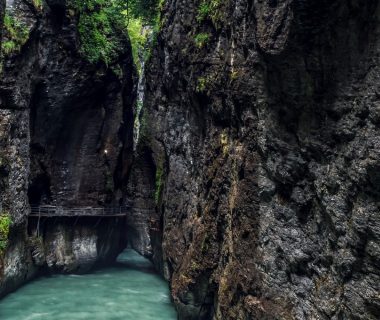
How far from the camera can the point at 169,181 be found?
19.3 m

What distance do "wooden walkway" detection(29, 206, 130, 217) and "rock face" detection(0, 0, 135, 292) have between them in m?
0.48

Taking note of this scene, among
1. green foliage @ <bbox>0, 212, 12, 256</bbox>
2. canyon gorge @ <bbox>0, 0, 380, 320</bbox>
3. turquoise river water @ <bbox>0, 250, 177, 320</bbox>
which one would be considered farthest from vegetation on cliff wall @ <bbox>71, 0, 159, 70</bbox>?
turquoise river water @ <bbox>0, 250, 177, 320</bbox>

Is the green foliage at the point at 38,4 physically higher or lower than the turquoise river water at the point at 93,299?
higher

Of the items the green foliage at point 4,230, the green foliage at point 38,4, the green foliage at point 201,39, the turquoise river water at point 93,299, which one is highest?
the green foliage at point 38,4

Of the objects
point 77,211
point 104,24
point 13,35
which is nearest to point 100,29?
point 104,24

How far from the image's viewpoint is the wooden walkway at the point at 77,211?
21.9 metres

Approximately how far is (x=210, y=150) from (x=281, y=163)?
4895 mm

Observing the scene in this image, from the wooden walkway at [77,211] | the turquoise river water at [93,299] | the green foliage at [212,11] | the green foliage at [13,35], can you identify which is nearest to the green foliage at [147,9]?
the green foliage at [13,35]

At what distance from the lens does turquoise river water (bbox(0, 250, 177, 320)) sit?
16531 mm

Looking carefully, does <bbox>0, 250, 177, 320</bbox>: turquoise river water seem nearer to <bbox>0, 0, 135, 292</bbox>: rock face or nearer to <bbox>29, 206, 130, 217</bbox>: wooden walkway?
<bbox>0, 0, 135, 292</bbox>: rock face

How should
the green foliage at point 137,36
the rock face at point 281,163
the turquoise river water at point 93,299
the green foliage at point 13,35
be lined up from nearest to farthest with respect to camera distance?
the rock face at point 281,163 → the turquoise river water at point 93,299 → the green foliage at point 13,35 → the green foliage at point 137,36

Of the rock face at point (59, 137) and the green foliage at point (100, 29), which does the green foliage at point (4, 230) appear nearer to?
the rock face at point (59, 137)

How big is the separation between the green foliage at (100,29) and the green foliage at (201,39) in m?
8.84

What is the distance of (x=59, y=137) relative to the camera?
23.5 m
